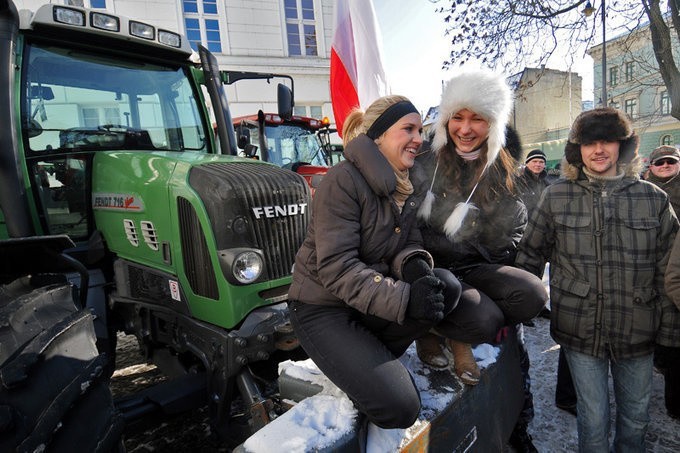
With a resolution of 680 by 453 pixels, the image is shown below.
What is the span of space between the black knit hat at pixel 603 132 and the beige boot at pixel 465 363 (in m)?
1.16

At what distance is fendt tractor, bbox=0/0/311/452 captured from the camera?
1724 millimetres

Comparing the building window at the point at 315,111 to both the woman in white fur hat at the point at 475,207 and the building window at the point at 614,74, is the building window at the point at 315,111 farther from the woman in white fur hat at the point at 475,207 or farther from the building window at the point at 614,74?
the woman in white fur hat at the point at 475,207

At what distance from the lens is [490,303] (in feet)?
5.92

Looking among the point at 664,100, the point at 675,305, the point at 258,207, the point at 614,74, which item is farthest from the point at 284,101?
the point at 664,100

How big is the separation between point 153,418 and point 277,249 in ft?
3.69

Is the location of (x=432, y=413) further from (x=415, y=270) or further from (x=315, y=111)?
(x=315, y=111)

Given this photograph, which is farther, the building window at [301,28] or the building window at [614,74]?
the building window at [301,28]

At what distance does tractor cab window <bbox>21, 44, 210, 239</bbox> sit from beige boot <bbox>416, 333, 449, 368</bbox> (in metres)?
2.21

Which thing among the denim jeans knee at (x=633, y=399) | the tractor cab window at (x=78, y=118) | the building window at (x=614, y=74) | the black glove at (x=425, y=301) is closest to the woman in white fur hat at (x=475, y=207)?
the black glove at (x=425, y=301)

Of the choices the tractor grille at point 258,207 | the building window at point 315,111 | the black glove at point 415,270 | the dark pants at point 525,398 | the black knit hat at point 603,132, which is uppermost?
the building window at point 315,111

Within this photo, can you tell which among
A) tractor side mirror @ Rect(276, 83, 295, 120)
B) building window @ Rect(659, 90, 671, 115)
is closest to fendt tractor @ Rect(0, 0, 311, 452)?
tractor side mirror @ Rect(276, 83, 295, 120)

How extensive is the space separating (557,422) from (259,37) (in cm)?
1895

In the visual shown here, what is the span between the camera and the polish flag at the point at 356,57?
14.2 ft

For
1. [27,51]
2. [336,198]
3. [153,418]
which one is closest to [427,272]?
[336,198]
